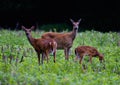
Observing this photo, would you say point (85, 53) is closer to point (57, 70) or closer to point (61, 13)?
point (57, 70)

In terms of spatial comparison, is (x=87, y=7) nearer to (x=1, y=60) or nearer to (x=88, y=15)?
(x=88, y=15)

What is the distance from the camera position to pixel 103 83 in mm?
12703

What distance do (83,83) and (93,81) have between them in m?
0.34

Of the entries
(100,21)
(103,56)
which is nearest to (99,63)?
(103,56)

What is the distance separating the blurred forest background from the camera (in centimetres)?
3488

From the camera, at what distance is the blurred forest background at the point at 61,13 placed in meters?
34.9

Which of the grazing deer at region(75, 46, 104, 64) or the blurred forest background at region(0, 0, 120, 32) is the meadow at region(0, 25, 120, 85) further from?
the blurred forest background at region(0, 0, 120, 32)

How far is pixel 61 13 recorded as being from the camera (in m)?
36.5

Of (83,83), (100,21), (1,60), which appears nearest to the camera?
(83,83)

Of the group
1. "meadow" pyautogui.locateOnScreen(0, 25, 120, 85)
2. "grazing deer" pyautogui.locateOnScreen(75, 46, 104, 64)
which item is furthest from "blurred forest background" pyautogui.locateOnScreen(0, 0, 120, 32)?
Answer: "grazing deer" pyautogui.locateOnScreen(75, 46, 104, 64)

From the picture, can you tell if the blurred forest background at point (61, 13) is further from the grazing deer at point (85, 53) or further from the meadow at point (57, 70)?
the grazing deer at point (85, 53)

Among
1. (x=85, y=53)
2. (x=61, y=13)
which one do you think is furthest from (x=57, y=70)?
(x=61, y=13)

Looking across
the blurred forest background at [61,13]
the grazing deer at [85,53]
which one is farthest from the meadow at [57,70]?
the blurred forest background at [61,13]

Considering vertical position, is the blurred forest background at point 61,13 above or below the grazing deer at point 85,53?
above
